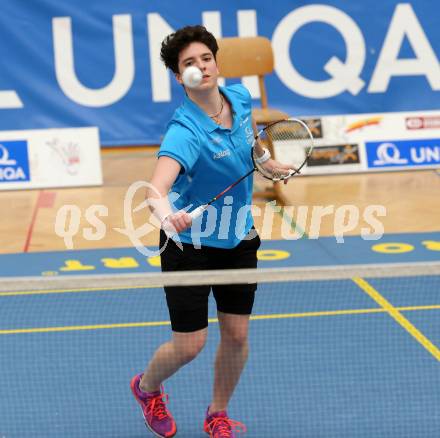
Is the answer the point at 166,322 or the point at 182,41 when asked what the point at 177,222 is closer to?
the point at 182,41

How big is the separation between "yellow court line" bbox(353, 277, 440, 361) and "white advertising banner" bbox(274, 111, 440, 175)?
408 centimetres

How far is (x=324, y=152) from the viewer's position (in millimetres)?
11078

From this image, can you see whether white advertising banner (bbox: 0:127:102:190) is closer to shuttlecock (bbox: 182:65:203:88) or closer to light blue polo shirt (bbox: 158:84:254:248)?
light blue polo shirt (bbox: 158:84:254:248)

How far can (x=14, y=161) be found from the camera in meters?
10.7

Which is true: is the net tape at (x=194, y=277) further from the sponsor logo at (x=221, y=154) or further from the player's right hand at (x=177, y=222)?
the sponsor logo at (x=221, y=154)

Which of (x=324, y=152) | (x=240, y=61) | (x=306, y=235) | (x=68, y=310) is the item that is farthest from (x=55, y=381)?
(x=324, y=152)

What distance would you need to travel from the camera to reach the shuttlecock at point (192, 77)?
398 centimetres

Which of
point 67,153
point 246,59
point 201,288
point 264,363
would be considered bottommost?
point 264,363

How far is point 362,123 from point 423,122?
2.36ft

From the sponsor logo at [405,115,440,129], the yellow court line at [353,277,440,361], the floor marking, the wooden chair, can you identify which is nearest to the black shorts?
the yellow court line at [353,277,440,361]

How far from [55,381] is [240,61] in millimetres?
5587

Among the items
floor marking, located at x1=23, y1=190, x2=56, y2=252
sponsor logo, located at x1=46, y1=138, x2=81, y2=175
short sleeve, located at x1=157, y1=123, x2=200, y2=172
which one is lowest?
floor marking, located at x1=23, y1=190, x2=56, y2=252

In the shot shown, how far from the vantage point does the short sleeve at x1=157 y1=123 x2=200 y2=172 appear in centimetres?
396

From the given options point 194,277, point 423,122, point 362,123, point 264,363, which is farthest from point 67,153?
point 194,277
